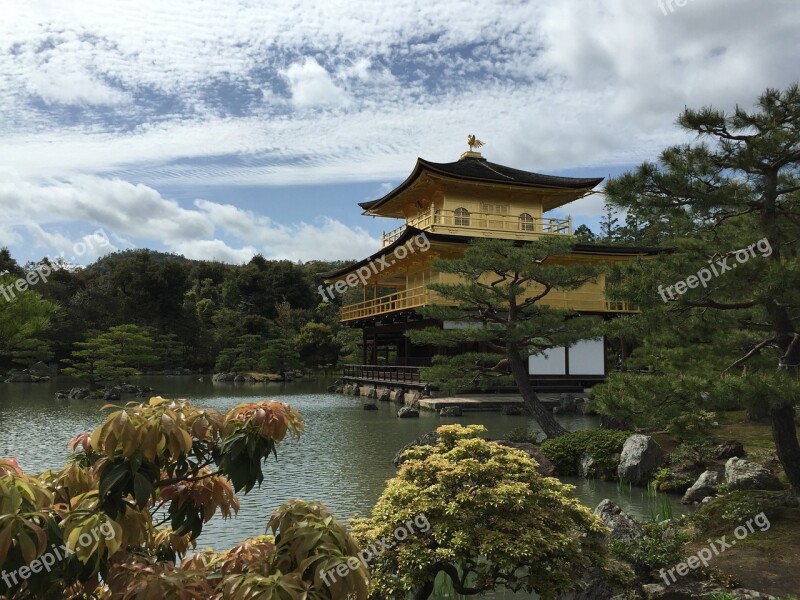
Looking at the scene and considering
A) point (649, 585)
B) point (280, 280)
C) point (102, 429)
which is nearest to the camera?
point (102, 429)

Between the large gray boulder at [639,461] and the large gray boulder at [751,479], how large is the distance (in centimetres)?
133

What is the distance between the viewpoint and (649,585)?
4367 mm

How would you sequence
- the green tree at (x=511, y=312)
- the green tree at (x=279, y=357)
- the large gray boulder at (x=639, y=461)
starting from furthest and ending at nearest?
the green tree at (x=279, y=357) < the green tree at (x=511, y=312) < the large gray boulder at (x=639, y=461)

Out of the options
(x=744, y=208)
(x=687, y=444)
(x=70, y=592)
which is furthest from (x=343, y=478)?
(x=70, y=592)

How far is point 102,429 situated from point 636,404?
5676mm

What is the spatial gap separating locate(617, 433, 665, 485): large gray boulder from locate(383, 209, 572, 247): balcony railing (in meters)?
15.1

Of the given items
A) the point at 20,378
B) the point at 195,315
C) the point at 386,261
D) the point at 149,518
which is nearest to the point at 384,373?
the point at 386,261

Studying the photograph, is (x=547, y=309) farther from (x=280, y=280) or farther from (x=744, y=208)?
(x=280, y=280)

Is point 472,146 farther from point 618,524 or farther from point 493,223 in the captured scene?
point 618,524

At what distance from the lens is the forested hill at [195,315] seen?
124ft

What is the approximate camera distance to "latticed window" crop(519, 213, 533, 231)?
25172 mm

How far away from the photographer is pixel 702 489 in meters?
7.71

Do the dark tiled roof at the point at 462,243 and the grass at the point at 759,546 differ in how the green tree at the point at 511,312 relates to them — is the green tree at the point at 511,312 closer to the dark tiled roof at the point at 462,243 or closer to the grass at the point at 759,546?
the grass at the point at 759,546

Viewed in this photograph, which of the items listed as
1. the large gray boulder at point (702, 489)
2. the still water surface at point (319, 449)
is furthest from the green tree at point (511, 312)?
the large gray boulder at point (702, 489)
